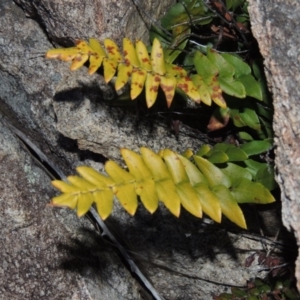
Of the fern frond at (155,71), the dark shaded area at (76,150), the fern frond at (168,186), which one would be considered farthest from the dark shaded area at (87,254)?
the fern frond at (155,71)

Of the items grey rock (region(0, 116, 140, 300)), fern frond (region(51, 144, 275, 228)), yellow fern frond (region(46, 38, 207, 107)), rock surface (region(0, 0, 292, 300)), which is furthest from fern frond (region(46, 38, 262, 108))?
grey rock (region(0, 116, 140, 300))

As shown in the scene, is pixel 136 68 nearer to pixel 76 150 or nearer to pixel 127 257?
pixel 76 150

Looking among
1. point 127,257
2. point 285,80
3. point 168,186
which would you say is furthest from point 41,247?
point 285,80

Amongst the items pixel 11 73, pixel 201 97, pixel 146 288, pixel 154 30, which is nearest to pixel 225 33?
pixel 154 30

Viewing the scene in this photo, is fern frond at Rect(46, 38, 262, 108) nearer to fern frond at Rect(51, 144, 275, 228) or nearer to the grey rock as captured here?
fern frond at Rect(51, 144, 275, 228)

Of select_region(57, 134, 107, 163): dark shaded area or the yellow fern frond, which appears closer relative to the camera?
the yellow fern frond

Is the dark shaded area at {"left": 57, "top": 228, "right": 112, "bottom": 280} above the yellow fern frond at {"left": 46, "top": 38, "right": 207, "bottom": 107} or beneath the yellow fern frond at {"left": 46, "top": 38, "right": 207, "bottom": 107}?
beneath

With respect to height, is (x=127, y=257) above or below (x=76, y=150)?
below
